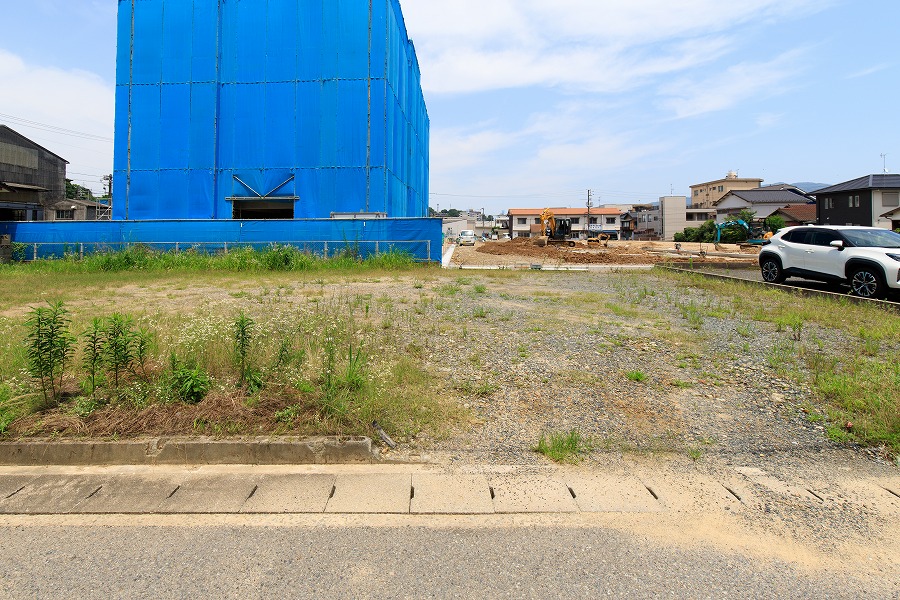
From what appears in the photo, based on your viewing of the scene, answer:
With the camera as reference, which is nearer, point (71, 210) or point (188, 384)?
point (188, 384)

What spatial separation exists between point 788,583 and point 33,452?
194 inches

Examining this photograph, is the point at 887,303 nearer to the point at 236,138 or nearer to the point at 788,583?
the point at 788,583

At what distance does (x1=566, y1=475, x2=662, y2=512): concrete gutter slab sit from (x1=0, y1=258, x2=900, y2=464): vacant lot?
1.59ft

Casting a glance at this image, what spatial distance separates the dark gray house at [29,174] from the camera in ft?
142

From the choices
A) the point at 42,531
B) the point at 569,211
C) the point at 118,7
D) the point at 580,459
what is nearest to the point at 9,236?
the point at 118,7

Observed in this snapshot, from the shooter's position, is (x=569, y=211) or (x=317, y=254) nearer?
(x=317, y=254)

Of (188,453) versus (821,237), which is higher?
(821,237)

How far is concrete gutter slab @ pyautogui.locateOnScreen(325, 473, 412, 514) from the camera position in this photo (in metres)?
3.39

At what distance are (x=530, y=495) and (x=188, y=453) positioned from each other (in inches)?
98.9

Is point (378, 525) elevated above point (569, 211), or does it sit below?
below

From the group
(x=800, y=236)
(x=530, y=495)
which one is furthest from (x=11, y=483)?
(x=800, y=236)

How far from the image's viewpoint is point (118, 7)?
26922 mm

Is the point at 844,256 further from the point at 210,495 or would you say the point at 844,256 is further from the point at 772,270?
the point at 210,495

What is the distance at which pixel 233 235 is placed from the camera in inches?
923
